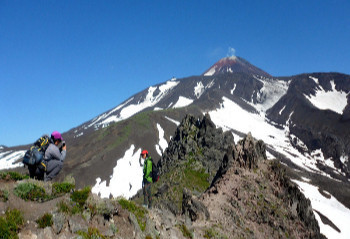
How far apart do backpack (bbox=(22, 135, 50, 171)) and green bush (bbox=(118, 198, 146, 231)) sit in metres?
2.66

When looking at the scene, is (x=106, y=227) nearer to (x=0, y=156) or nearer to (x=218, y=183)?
(x=218, y=183)

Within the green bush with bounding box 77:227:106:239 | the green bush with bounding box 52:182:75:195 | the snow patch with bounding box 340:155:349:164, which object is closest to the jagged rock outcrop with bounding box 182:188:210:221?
the green bush with bounding box 52:182:75:195

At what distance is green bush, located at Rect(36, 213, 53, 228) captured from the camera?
662 centimetres

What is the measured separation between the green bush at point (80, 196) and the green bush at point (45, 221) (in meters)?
0.97

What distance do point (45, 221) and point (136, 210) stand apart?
3.11m

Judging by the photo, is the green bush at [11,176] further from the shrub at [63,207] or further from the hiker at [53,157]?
the shrub at [63,207]

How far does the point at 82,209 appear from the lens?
767cm

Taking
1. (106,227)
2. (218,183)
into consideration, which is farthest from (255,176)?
(106,227)

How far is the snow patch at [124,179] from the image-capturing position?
74312mm

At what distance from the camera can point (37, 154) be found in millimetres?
8109

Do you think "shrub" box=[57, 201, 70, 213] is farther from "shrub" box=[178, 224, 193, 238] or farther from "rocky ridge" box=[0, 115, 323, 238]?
"shrub" box=[178, 224, 193, 238]

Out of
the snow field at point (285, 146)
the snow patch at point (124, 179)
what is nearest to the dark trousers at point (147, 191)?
the snow field at point (285, 146)

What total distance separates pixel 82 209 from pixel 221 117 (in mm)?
169510

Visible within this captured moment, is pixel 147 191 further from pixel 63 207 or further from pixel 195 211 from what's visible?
pixel 63 207
